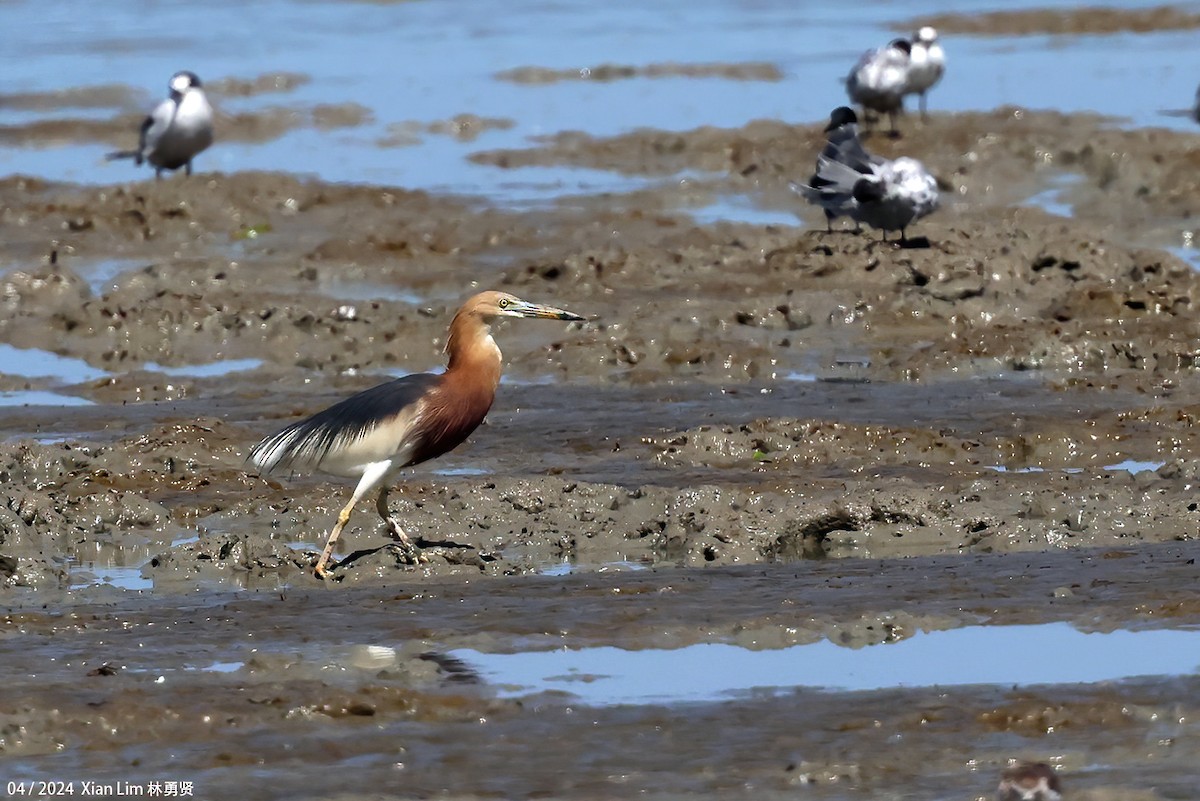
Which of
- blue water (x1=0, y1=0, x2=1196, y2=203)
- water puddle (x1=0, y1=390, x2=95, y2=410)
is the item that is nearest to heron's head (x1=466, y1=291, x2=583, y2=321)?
water puddle (x1=0, y1=390, x2=95, y2=410)

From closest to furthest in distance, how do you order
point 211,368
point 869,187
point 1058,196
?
point 211,368 < point 869,187 < point 1058,196

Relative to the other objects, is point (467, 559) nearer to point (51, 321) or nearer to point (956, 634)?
point (956, 634)

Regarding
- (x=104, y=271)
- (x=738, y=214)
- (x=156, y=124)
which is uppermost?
(x=156, y=124)

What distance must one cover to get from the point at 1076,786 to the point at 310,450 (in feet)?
13.5

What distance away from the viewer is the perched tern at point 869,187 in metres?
16.3

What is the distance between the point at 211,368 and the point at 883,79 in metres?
11.6

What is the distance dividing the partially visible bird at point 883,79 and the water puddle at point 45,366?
11.6 metres

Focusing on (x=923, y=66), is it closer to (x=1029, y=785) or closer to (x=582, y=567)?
(x=582, y=567)

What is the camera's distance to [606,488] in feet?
33.5

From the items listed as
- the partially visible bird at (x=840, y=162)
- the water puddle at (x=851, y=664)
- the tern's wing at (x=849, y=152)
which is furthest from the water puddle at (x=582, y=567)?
the tern's wing at (x=849, y=152)

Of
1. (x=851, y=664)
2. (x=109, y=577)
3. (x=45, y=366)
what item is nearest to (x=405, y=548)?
(x=109, y=577)

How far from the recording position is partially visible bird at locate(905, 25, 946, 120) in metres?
24.5

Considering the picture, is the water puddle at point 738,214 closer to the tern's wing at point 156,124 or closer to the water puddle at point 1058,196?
the water puddle at point 1058,196

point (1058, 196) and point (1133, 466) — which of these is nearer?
point (1133, 466)
